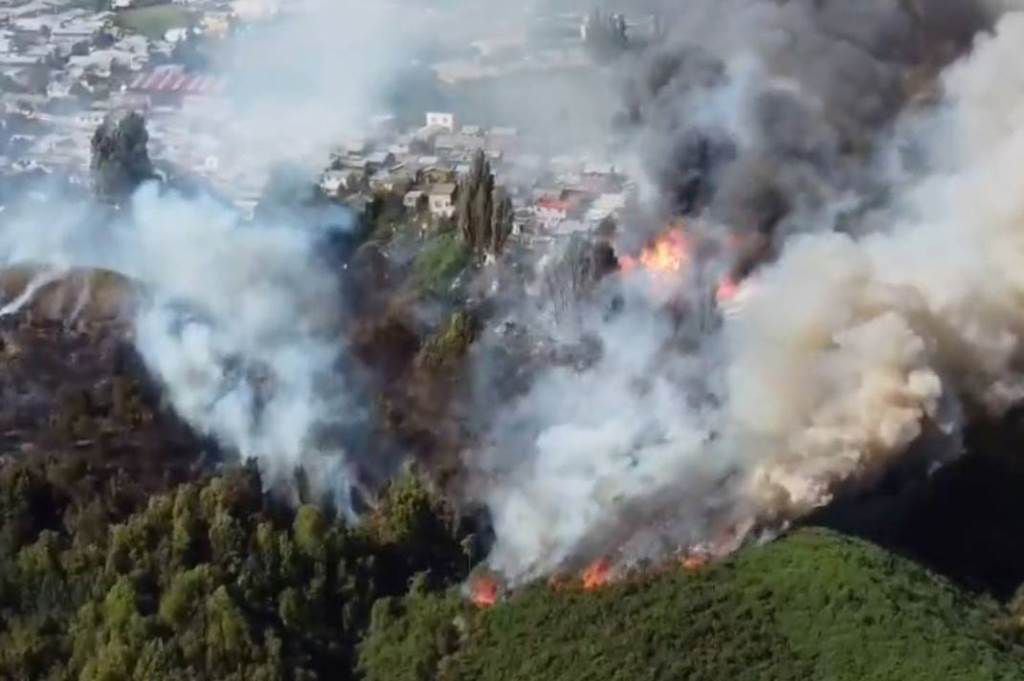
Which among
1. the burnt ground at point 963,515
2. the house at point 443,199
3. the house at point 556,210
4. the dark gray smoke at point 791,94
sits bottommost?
the house at point 556,210

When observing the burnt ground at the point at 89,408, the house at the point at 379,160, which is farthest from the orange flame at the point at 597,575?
the house at the point at 379,160

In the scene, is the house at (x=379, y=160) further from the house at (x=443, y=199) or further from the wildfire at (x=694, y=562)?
the wildfire at (x=694, y=562)

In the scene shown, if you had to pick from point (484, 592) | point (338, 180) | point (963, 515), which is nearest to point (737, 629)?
point (484, 592)

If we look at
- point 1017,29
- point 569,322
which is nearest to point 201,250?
point 569,322

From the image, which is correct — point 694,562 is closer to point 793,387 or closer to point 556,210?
point 793,387

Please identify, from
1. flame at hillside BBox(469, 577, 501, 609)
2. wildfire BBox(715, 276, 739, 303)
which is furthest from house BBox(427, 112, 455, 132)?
flame at hillside BBox(469, 577, 501, 609)

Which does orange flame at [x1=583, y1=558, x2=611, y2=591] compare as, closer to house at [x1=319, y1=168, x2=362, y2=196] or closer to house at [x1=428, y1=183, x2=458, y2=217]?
house at [x1=428, y1=183, x2=458, y2=217]

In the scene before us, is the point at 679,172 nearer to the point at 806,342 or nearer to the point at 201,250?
the point at 806,342
